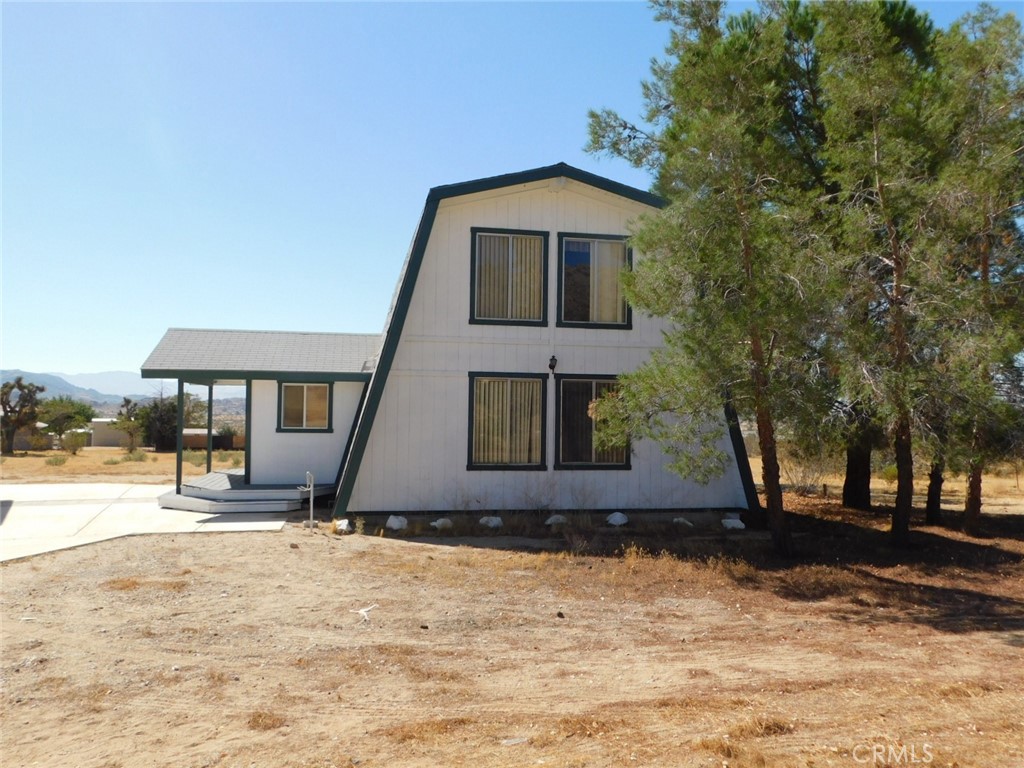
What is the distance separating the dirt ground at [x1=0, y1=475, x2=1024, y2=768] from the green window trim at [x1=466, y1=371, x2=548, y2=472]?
7.83 feet

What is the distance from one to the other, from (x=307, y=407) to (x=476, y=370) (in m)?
3.92

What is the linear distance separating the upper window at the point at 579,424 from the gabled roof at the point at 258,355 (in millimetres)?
3794

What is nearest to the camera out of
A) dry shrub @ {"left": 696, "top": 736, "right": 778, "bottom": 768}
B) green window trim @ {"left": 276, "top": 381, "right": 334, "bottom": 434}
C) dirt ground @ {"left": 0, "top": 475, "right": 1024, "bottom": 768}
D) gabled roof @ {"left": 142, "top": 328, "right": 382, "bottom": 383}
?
dry shrub @ {"left": 696, "top": 736, "right": 778, "bottom": 768}

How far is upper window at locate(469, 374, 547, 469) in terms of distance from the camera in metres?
12.6

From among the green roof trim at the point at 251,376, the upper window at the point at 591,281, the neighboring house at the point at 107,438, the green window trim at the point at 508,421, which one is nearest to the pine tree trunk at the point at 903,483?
the upper window at the point at 591,281

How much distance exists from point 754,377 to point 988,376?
287 centimetres

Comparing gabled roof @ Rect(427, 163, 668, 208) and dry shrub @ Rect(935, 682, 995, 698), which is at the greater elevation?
gabled roof @ Rect(427, 163, 668, 208)

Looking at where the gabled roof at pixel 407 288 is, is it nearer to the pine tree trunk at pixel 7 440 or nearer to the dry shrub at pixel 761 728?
the dry shrub at pixel 761 728

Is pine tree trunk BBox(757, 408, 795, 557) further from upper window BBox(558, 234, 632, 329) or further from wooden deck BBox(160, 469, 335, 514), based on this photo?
wooden deck BBox(160, 469, 335, 514)

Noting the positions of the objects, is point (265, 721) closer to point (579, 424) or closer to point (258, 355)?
point (579, 424)

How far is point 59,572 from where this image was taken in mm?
8586

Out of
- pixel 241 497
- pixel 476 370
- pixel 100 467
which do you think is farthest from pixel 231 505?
pixel 100 467

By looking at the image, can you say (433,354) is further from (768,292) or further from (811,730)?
(811,730)

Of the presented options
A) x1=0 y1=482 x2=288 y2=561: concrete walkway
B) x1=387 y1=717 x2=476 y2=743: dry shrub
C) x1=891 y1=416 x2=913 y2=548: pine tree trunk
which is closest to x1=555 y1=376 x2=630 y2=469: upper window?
x1=891 y1=416 x2=913 y2=548: pine tree trunk
